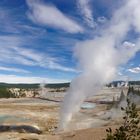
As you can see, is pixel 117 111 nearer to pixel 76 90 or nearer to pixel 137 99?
pixel 76 90

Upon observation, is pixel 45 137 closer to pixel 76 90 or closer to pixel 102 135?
pixel 102 135

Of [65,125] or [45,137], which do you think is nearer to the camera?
[45,137]

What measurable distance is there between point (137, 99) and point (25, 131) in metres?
82.3

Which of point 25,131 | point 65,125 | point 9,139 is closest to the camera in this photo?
point 9,139

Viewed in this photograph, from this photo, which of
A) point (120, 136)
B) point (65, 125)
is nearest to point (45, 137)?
point (65, 125)

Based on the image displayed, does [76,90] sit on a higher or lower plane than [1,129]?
higher

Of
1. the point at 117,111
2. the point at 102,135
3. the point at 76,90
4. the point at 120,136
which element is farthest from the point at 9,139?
the point at 117,111

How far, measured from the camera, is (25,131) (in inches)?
2837

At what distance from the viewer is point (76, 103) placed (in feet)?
270

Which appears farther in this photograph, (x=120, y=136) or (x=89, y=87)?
(x=89, y=87)

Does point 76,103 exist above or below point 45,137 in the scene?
above

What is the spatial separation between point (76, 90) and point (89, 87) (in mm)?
3225

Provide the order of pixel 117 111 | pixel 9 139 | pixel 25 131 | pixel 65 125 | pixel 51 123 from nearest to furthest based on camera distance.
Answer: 1. pixel 9 139
2. pixel 25 131
3. pixel 65 125
4. pixel 51 123
5. pixel 117 111

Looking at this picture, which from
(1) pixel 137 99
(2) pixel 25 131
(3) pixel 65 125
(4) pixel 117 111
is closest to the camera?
(2) pixel 25 131
